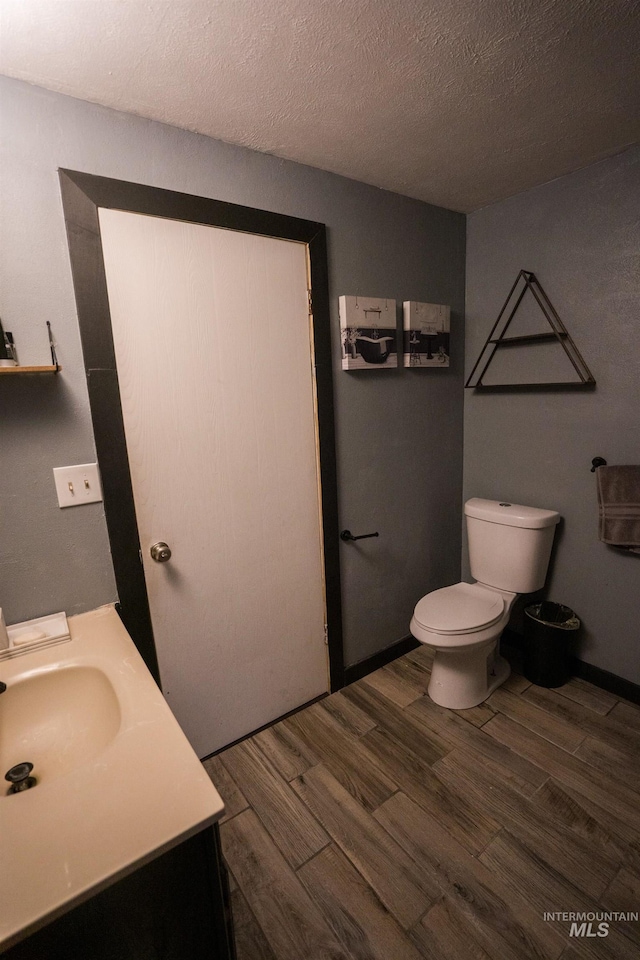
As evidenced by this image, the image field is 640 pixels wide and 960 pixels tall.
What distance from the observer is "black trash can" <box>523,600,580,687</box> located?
2.07m

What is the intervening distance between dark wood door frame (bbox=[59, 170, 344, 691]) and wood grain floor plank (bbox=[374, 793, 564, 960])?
1007 mm

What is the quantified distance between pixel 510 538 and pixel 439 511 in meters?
0.47

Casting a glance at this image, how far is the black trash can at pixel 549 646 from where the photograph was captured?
207cm

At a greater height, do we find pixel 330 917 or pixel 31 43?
pixel 31 43

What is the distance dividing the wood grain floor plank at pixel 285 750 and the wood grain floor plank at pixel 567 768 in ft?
2.53

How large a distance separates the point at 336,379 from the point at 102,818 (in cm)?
163

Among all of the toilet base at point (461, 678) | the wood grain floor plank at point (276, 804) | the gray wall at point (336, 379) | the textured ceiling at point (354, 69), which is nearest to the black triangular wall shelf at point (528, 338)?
the gray wall at point (336, 379)

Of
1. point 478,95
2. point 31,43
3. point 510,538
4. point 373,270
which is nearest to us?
point 31,43

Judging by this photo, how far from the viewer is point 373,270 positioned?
1965 millimetres

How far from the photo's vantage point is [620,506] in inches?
71.8

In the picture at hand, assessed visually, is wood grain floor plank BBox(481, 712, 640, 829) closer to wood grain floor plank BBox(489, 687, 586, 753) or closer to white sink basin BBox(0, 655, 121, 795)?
wood grain floor plank BBox(489, 687, 586, 753)

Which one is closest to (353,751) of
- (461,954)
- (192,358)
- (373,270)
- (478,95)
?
(461,954)

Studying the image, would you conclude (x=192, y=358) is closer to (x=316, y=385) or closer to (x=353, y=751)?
(x=316, y=385)

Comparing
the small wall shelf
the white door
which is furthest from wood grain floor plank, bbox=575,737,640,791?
the small wall shelf
